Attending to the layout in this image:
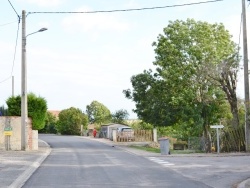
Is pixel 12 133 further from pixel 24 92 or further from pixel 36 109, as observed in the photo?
pixel 36 109

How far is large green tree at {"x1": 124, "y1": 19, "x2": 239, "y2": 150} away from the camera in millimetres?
39656

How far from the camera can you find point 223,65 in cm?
3606

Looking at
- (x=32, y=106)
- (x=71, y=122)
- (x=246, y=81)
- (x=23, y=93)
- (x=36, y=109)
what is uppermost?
(x=246, y=81)

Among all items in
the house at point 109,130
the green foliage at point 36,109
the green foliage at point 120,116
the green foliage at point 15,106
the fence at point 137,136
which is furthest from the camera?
the green foliage at point 120,116

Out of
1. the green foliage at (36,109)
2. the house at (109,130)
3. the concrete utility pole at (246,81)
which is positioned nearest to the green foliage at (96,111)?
the house at (109,130)

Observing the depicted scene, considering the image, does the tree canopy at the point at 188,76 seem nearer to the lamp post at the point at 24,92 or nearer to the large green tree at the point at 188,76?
the large green tree at the point at 188,76

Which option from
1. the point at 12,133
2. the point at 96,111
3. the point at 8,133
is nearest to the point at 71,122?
the point at 96,111

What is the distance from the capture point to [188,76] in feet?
133

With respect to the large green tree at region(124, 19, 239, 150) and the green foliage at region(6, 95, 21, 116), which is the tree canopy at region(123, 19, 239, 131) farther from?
the green foliage at region(6, 95, 21, 116)

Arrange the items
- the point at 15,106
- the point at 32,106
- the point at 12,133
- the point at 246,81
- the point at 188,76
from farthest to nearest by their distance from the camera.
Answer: the point at 188,76 → the point at 32,106 → the point at 15,106 → the point at 12,133 → the point at 246,81

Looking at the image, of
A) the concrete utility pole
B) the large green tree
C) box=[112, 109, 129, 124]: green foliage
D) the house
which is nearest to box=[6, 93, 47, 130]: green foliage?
the large green tree

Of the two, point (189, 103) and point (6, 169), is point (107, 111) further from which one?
point (6, 169)

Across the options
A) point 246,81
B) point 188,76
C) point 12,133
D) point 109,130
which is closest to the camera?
point 246,81

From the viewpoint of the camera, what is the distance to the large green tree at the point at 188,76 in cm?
3966
